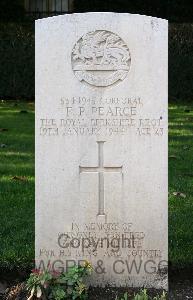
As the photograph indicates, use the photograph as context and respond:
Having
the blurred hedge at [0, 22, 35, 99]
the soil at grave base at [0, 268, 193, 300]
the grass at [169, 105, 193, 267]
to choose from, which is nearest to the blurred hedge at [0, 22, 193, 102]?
the blurred hedge at [0, 22, 35, 99]

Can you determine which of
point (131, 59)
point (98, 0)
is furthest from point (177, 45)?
point (131, 59)

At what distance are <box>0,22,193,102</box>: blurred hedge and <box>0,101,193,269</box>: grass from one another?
237 inches

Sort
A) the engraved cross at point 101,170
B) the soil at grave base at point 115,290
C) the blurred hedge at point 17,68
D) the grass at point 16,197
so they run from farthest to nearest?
the blurred hedge at point 17,68 → the grass at point 16,197 → the engraved cross at point 101,170 → the soil at grave base at point 115,290

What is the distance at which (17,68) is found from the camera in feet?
57.1

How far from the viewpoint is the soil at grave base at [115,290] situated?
15.3ft

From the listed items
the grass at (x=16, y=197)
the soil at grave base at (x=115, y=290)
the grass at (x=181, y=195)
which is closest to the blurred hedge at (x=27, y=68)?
the grass at (x=181, y=195)

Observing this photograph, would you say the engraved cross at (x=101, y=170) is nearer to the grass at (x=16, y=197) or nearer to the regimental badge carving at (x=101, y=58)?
the regimental badge carving at (x=101, y=58)

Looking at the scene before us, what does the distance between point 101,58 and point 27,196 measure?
2323mm

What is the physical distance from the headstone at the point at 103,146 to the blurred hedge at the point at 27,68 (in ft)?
41.2

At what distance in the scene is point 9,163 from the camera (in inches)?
324

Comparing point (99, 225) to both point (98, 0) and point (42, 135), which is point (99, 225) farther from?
point (98, 0)

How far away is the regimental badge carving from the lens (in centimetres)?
471

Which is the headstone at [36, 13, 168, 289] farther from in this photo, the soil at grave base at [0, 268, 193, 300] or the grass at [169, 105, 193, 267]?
the grass at [169, 105, 193, 267]

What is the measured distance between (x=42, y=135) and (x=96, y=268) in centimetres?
97
